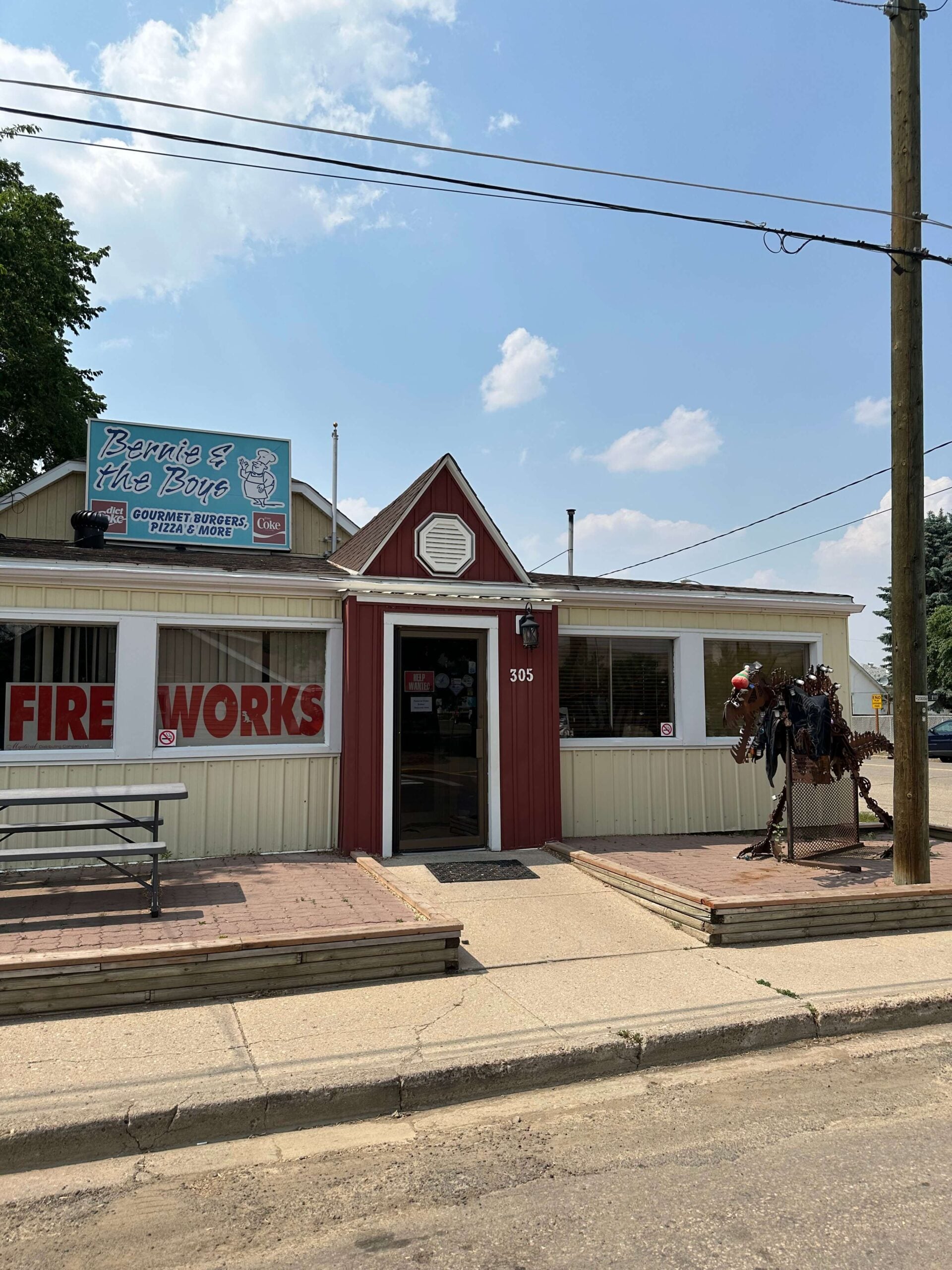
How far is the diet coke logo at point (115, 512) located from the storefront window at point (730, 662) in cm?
903

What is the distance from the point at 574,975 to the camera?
5902 millimetres

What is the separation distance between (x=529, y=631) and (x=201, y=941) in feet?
16.7

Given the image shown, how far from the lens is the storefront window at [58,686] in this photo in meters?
8.48

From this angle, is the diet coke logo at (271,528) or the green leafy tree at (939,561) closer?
the diet coke logo at (271,528)

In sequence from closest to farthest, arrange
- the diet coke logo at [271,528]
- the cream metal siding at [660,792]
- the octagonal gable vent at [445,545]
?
the octagonal gable vent at [445,545] → the cream metal siding at [660,792] → the diet coke logo at [271,528]

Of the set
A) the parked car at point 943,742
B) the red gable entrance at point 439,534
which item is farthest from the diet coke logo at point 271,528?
the parked car at point 943,742

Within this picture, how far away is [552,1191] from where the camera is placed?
3547mm

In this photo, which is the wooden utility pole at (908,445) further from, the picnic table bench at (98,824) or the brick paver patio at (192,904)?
the picnic table bench at (98,824)

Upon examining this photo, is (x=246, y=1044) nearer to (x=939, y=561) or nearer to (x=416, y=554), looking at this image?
(x=416, y=554)

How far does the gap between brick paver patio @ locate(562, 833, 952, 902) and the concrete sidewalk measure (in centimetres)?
74

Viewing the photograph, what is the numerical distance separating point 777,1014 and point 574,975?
1317 millimetres

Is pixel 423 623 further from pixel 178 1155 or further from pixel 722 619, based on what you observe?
pixel 178 1155

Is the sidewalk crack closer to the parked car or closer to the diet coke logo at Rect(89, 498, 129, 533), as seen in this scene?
the diet coke logo at Rect(89, 498, 129, 533)

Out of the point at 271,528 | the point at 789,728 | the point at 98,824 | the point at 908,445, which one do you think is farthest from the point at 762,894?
the point at 271,528
